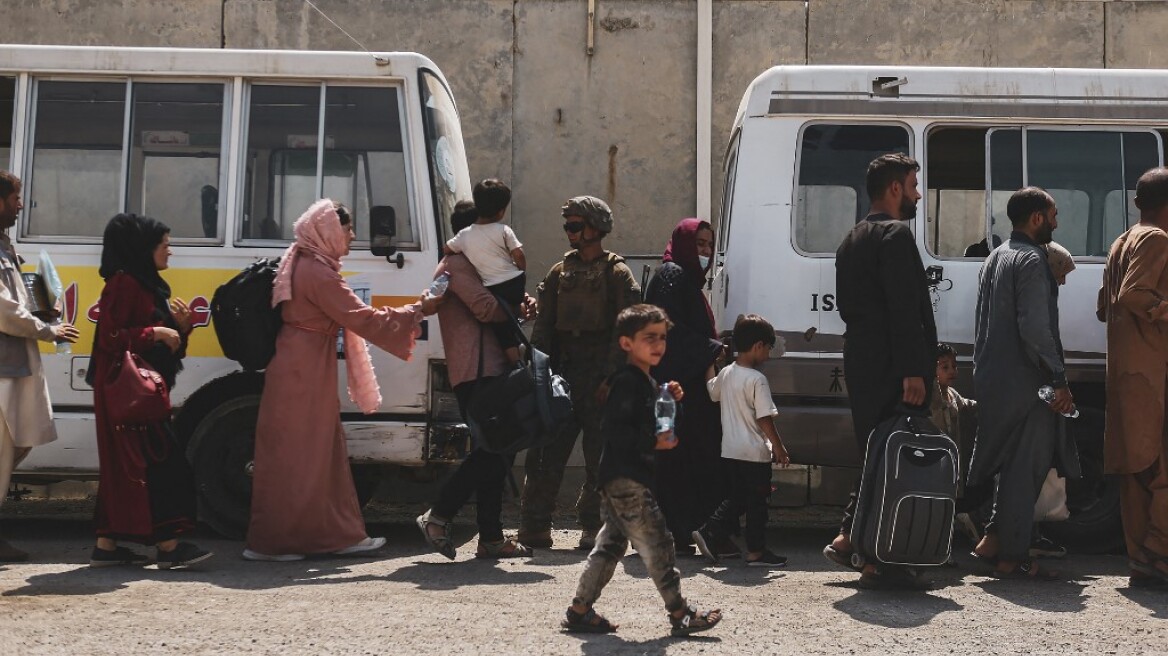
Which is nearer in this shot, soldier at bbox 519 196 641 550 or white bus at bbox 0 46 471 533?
soldier at bbox 519 196 641 550

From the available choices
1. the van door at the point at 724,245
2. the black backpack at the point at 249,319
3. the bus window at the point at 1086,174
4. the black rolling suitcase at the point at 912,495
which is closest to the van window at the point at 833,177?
the van door at the point at 724,245

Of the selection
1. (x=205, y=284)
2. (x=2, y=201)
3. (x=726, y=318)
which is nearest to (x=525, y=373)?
(x=726, y=318)

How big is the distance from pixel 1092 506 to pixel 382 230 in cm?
396

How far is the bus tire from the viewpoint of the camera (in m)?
7.65

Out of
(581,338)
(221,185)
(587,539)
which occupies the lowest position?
(587,539)

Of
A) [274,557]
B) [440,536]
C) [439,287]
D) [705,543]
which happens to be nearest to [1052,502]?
[705,543]

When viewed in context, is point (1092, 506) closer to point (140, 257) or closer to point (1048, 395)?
point (1048, 395)

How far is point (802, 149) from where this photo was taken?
302 inches

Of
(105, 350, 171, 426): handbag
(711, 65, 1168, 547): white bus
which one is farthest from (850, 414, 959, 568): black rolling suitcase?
(105, 350, 171, 426): handbag

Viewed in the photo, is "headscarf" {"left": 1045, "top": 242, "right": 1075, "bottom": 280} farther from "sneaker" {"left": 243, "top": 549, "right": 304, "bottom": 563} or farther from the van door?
"sneaker" {"left": 243, "top": 549, "right": 304, "bottom": 563}

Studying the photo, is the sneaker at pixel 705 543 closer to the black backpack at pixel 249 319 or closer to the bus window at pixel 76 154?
the black backpack at pixel 249 319

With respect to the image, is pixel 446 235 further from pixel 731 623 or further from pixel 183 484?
pixel 731 623

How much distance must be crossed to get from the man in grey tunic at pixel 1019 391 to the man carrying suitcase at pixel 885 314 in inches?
21.3

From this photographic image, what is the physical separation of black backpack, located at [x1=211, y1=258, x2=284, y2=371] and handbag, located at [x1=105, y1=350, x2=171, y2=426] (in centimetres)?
46
